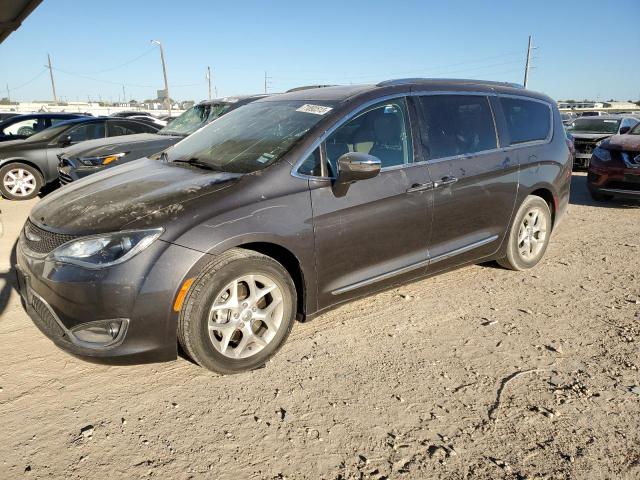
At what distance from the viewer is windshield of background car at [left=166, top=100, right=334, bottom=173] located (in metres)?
3.16

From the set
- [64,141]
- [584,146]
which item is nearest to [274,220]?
[64,141]

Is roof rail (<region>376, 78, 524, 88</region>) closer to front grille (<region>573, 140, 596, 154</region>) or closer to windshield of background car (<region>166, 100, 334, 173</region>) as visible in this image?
windshield of background car (<region>166, 100, 334, 173</region>)

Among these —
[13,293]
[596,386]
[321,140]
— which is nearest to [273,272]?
[321,140]

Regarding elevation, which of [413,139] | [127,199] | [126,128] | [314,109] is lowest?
[127,199]

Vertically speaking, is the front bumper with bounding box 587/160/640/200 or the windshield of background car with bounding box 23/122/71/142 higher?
the windshield of background car with bounding box 23/122/71/142

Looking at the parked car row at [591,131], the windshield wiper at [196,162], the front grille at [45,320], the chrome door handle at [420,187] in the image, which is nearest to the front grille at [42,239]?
the front grille at [45,320]

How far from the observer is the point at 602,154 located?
778 centimetres

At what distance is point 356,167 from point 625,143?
21.9ft

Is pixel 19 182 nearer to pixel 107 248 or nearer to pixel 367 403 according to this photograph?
pixel 107 248

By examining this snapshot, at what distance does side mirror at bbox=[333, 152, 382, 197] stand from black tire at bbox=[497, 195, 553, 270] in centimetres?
201

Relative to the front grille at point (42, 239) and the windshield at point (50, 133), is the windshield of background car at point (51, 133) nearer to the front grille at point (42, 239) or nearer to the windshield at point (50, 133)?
the windshield at point (50, 133)

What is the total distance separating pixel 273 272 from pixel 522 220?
2.74 metres

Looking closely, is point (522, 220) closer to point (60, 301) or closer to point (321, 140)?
point (321, 140)

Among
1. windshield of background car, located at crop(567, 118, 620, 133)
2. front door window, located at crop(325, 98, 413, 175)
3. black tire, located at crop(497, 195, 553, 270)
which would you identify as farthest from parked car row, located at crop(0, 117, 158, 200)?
windshield of background car, located at crop(567, 118, 620, 133)
